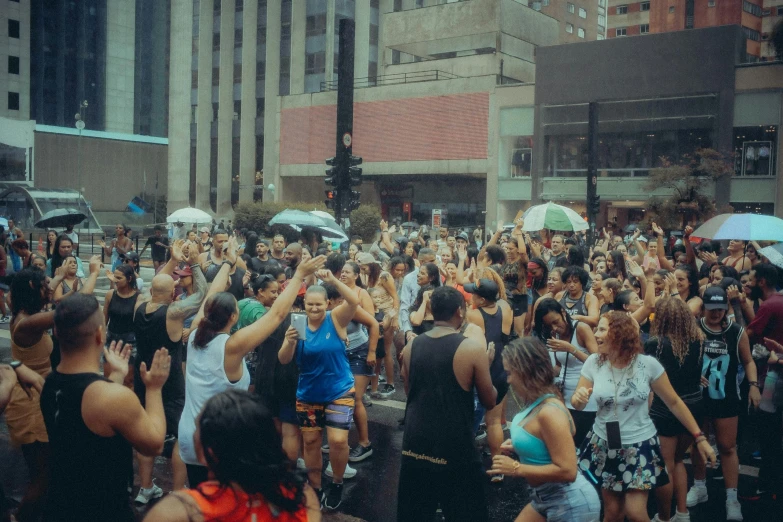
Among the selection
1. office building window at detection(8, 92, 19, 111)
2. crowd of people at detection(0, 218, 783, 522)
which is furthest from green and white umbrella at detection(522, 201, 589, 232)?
office building window at detection(8, 92, 19, 111)

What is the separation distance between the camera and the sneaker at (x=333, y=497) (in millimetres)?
5898

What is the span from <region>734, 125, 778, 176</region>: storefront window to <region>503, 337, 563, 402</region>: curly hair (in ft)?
128

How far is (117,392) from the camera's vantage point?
10.8 ft

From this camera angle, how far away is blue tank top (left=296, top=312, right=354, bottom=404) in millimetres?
5812

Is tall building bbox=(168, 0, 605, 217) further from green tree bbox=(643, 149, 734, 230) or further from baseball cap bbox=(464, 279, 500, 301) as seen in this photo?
baseball cap bbox=(464, 279, 500, 301)

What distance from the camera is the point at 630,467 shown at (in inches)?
183

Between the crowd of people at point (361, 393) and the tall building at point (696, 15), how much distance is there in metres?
76.4

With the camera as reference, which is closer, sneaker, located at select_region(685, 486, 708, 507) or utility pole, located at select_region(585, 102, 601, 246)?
sneaker, located at select_region(685, 486, 708, 507)

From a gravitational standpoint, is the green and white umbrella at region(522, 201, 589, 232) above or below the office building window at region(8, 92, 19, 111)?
below

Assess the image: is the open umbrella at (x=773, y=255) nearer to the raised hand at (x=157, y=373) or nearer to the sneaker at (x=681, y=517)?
the sneaker at (x=681, y=517)

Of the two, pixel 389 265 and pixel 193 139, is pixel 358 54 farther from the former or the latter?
pixel 389 265

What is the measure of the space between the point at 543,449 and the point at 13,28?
240 ft

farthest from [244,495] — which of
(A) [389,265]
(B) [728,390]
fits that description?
(A) [389,265]

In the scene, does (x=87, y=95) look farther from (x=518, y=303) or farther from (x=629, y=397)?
(x=629, y=397)
